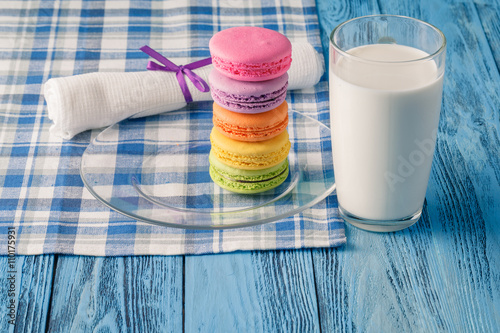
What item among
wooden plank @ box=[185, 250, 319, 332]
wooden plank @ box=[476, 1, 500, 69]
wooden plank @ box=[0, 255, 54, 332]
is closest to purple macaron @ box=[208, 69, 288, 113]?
wooden plank @ box=[185, 250, 319, 332]

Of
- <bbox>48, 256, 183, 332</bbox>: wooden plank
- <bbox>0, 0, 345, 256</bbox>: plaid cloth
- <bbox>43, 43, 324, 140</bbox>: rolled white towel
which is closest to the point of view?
<bbox>48, 256, 183, 332</bbox>: wooden plank

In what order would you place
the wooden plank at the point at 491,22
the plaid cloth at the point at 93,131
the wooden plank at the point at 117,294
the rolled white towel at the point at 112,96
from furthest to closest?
1. the wooden plank at the point at 491,22
2. the rolled white towel at the point at 112,96
3. the plaid cloth at the point at 93,131
4. the wooden plank at the point at 117,294

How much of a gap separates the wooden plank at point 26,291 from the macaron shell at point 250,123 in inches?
12.5

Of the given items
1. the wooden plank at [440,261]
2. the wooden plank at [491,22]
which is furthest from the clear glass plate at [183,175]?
the wooden plank at [491,22]

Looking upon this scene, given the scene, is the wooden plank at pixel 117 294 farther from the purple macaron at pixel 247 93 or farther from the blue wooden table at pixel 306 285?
the purple macaron at pixel 247 93

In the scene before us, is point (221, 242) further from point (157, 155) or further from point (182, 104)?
point (182, 104)

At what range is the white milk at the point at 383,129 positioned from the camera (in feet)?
2.59

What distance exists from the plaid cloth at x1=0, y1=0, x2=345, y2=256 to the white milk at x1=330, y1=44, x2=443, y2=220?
0.27ft

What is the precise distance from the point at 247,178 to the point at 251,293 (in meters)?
0.20

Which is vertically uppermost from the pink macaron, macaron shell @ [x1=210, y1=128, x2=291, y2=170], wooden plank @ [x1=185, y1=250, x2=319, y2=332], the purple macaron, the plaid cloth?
the pink macaron

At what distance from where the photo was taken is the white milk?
79cm

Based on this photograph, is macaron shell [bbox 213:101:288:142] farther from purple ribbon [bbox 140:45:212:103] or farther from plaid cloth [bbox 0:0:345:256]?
purple ribbon [bbox 140:45:212:103]

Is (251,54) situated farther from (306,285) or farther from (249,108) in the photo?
(306,285)

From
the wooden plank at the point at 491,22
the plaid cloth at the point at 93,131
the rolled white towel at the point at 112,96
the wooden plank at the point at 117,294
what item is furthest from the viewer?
the wooden plank at the point at 491,22
